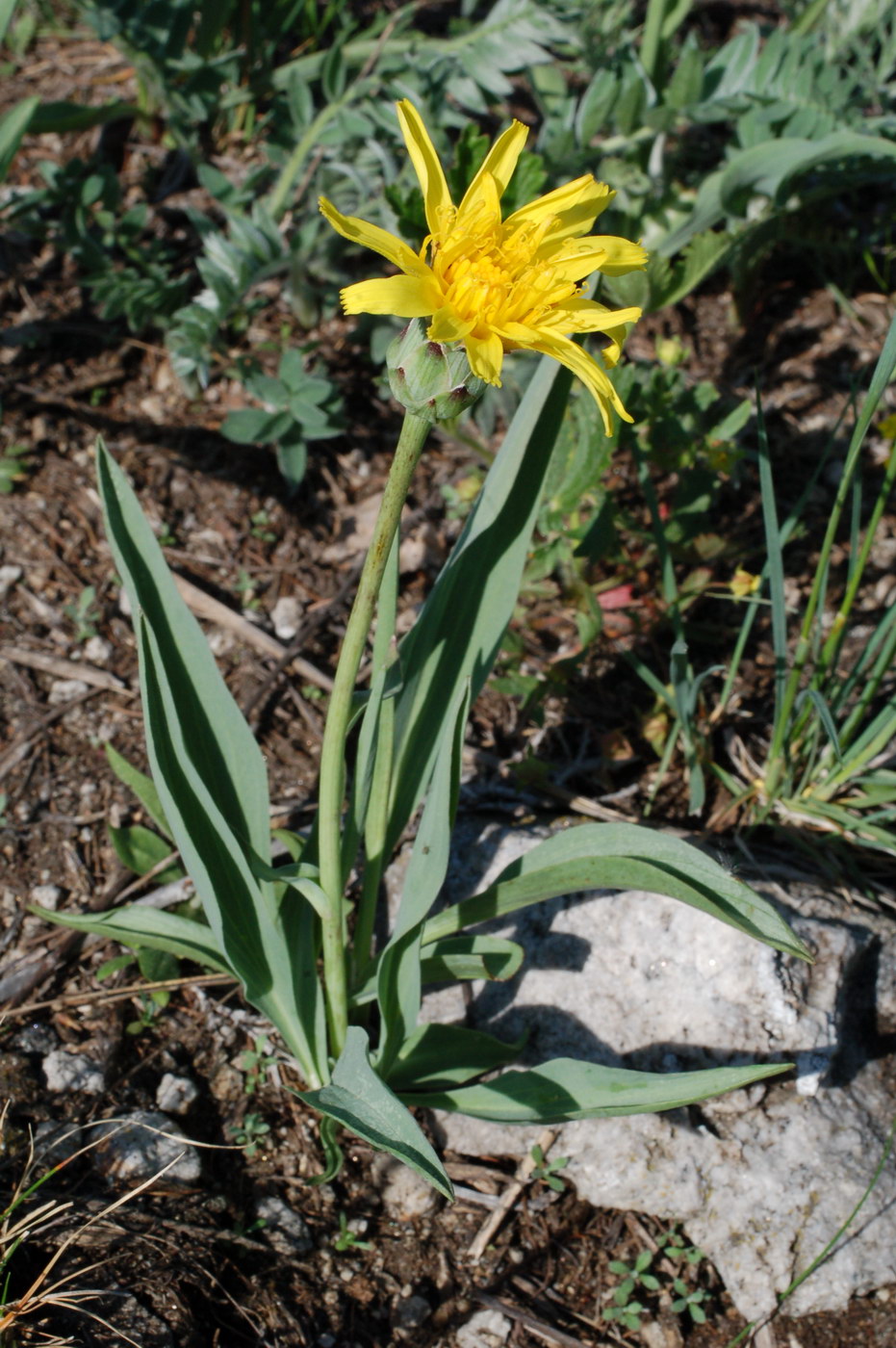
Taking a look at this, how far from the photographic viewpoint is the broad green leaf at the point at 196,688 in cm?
173

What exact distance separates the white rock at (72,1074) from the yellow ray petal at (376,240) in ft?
4.92

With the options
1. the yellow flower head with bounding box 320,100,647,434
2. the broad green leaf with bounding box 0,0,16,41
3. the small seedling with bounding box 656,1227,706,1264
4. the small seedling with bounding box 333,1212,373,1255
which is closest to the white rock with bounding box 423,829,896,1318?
the small seedling with bounding box 656,1227,706,1264

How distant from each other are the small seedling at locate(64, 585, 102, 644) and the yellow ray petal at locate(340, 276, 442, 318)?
5.34 ft

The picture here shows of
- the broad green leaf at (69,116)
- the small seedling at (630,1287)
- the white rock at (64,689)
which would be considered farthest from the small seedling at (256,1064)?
the broad green leaf at (69,116)

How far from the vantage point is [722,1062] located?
188 centimetres

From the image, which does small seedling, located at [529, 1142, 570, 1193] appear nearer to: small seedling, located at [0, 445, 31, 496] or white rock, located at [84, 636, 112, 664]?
white rock, located at [84, 636, 112, 664]

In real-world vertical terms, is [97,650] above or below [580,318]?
below

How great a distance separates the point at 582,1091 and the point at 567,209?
1.26 metres

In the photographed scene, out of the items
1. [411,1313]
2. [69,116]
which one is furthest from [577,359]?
[69,116]

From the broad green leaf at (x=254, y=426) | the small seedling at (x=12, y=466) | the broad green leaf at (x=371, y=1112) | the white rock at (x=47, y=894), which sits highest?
the broad green leaf at (x=254, y=426)

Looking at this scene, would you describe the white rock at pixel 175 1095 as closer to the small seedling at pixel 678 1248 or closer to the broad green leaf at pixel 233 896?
the broad green leaf at pixel 233 896

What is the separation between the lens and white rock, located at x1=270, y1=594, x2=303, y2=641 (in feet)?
8.61

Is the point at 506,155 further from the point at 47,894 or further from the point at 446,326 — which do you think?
the point at 47,894

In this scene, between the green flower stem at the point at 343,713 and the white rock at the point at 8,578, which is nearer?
the green flower stem at the point at 343,713
